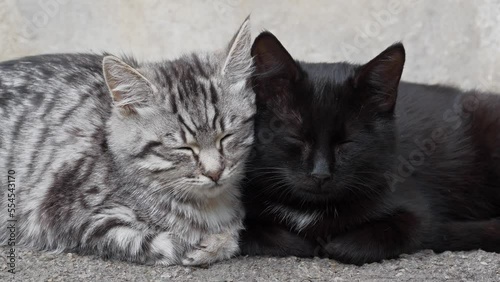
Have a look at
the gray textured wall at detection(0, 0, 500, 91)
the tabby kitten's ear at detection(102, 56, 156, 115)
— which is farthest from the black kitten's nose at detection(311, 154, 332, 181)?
the gray textured wall at detection(0, 0, 500, 91)

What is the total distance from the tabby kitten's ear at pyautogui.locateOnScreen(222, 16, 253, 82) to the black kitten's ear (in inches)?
22.5

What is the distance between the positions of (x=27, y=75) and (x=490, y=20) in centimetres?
362

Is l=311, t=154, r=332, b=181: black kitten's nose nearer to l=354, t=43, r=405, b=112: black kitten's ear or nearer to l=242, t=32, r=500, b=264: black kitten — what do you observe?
l=242, t=32, r=500, b=264: black kitten

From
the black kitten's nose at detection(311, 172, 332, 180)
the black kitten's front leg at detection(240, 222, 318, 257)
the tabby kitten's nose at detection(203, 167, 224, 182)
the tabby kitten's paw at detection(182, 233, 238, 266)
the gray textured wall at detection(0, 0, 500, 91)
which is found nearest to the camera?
the tabby kitten's nose at detection(203, 167, 224, 182)

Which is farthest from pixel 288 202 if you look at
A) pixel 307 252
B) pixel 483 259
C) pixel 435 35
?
pixel 435 35

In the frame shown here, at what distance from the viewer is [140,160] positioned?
140 inches

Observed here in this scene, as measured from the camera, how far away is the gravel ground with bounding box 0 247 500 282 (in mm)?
3477

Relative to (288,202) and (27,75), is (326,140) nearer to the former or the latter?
(288,202)

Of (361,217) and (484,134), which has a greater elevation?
(484,134)

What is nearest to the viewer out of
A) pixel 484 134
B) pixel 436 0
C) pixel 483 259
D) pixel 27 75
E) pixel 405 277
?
pixel 405 277

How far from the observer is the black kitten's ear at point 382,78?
3.61 meters

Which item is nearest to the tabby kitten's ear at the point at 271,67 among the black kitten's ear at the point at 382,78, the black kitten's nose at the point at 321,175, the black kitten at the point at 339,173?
the black kitten at the point at 339,173

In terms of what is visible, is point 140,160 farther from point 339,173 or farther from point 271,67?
point 339,173

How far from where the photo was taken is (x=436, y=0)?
5652mm
